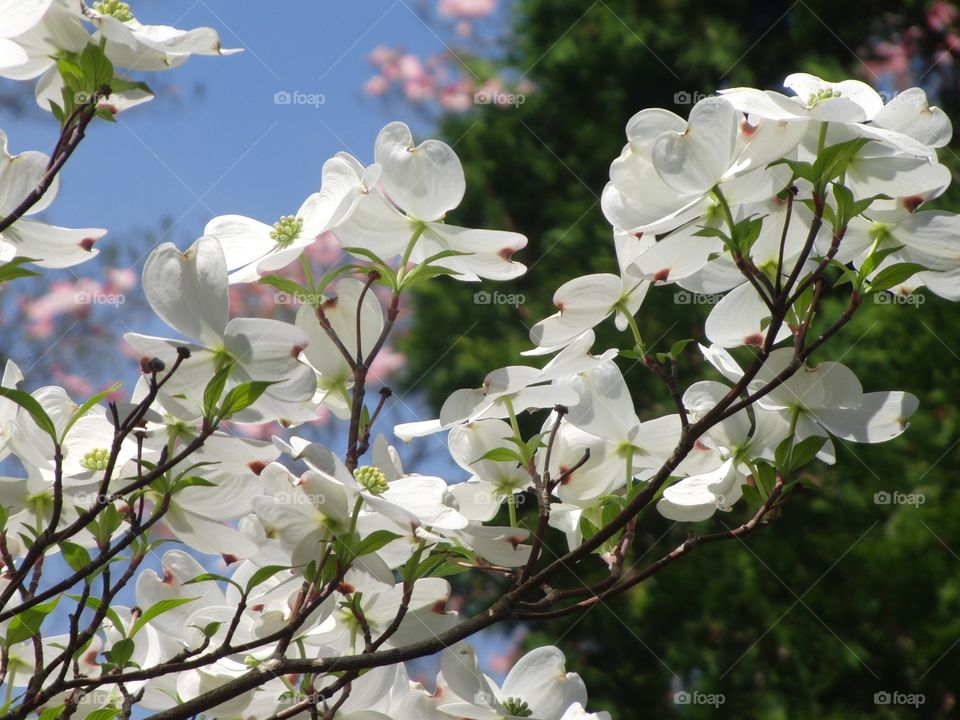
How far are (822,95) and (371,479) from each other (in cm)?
36

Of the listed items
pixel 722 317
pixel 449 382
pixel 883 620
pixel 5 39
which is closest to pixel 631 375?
pixel 449 382

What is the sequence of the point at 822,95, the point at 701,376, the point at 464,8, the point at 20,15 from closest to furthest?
the point at 20,15 → the point at 822,95 → the point at 701,376 → the point at 464,8

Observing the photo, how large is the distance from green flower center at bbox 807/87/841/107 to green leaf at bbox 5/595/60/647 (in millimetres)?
521

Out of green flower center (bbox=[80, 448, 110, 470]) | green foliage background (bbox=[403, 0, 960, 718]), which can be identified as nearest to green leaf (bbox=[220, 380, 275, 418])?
green flower center (bbox=[80, 448, 110, 470])

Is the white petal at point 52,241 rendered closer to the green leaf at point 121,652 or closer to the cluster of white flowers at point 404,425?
the cluster of white flowers at point 404,425

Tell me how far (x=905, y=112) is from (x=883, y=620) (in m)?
2.13

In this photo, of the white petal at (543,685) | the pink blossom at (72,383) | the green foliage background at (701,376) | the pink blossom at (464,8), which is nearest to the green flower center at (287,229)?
the white petal at (543,685)

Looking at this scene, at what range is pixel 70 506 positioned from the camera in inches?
23.5

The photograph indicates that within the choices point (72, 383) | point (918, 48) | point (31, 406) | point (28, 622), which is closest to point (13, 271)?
point (31, 406)

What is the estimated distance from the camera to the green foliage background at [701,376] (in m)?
2.36

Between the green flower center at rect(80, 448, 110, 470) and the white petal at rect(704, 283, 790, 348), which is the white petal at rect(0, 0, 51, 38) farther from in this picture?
the white petal at rect(704, 283, 790, 348)

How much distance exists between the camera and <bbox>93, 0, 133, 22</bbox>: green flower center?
0.56 metres

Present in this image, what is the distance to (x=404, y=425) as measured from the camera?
2.25 ft

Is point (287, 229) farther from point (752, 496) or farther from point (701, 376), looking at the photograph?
point (701, 376)
